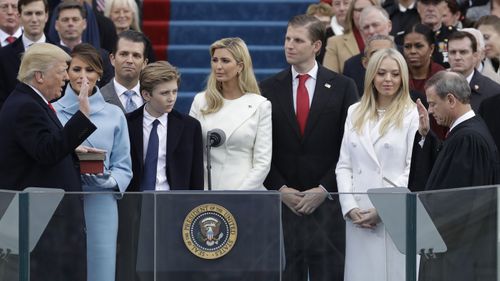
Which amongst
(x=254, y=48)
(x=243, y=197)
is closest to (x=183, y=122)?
(x=243, y=197)

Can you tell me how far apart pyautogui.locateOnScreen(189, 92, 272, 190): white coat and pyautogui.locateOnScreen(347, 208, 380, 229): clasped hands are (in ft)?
6.05

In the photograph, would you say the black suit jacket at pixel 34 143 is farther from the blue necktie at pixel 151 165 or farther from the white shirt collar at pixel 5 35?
the white shirt collar at pixel 5 35

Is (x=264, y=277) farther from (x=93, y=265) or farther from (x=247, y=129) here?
(x=247, y=129)

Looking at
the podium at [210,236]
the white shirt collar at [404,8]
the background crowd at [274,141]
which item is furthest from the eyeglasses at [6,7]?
the podium at [210,236]

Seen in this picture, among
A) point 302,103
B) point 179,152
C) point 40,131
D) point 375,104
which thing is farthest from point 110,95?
point 375,104

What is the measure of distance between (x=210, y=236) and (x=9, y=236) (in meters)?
1.09

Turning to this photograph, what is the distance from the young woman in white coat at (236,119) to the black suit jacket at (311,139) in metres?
0.20

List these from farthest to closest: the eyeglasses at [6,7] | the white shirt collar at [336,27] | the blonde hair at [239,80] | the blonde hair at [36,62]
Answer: the white shirt collar at [336,27]
the eyeglasses at [6,7]
the blonde hair at [239,80]
the blonde hair at [36,62]

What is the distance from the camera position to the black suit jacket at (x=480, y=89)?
1112 cm

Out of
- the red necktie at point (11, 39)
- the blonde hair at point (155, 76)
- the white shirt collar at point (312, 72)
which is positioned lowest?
the blonde hair at point (155, 76)

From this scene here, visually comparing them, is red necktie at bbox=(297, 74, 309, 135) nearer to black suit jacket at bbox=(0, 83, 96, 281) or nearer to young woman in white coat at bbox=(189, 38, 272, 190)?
young woman in white coat at bbox=(189, 38, 272, 190)

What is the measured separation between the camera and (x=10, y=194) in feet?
25.9

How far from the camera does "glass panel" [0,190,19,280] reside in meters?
7.92

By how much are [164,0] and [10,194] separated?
8.96 m
